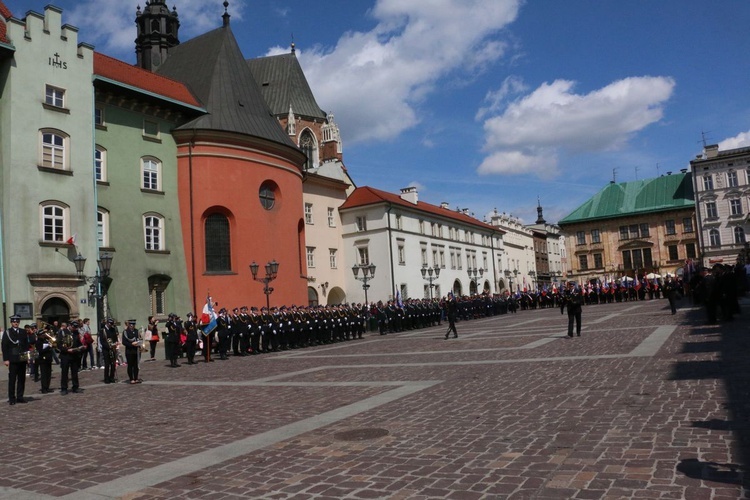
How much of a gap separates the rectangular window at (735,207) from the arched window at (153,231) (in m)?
63.1

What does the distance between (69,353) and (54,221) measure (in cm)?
1407

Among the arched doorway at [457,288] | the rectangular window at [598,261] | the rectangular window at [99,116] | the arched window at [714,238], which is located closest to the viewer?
the rectangular window at [99,116]

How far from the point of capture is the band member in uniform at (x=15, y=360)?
12.9 m

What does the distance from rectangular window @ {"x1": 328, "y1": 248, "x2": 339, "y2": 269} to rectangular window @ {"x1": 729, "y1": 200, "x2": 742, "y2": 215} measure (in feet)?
154

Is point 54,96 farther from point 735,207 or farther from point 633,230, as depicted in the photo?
point 633,230

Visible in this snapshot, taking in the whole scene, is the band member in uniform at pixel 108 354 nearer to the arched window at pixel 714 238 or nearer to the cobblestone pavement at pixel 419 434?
the cobblestone pavement at pixel 419 434

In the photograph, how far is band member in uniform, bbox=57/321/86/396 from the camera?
14.4 metres

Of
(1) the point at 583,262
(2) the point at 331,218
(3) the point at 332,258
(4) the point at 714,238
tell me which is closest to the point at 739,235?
(4) the point at 714,238

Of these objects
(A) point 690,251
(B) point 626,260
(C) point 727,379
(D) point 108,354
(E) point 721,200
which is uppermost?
(E) point 721,200

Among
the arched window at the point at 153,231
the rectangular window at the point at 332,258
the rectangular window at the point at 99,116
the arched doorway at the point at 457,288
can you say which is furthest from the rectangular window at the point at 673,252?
the rectangular window at the point at 99,116

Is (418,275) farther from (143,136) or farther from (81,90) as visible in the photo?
(81,90)

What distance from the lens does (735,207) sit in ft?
226

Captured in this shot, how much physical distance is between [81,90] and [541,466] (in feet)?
93.6

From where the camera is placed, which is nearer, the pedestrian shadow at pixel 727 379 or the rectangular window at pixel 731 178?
the pedestrian shadow at pixel 727 379
